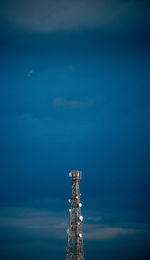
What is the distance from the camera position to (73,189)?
259 ft

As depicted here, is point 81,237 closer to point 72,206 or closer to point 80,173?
point 72,206

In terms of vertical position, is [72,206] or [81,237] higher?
[72,206]

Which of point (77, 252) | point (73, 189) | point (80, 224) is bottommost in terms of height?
point (77, 252)

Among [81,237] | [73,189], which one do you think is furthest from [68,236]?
[73,189]

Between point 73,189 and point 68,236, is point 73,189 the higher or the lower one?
the higher one

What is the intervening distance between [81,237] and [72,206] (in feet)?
21.8

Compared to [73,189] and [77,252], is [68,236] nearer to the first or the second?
[77,252]

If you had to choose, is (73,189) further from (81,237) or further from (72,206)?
(81,237)

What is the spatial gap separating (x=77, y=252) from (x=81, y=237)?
4.10m

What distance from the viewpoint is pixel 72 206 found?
3100 inches

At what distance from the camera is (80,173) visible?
3078 inches

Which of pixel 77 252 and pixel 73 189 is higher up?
pixel 73 189

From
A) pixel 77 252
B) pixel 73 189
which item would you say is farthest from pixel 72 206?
pixel 77 252

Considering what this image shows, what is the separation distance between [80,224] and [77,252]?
629 cm
